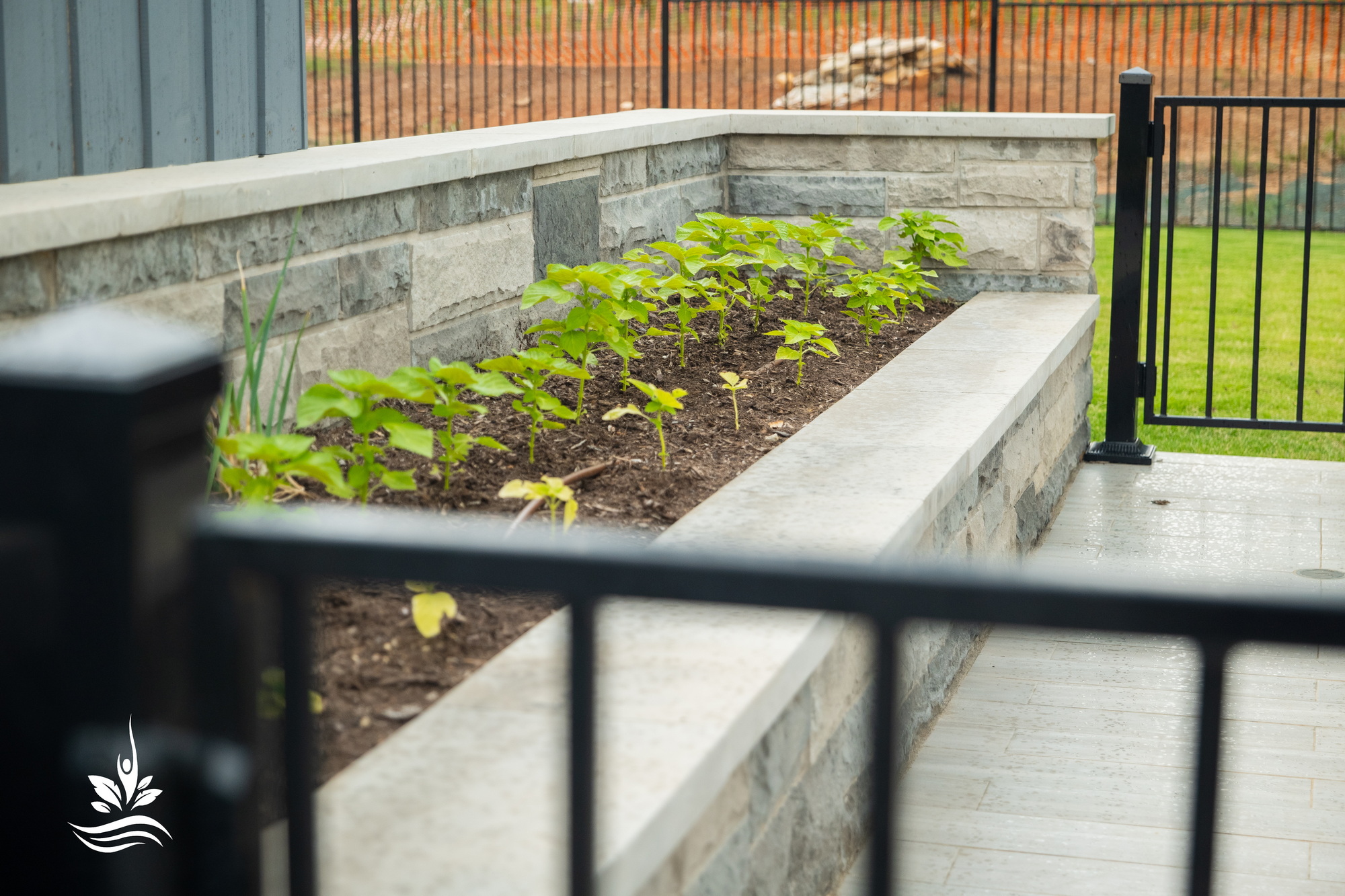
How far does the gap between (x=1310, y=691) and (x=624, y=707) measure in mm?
2396

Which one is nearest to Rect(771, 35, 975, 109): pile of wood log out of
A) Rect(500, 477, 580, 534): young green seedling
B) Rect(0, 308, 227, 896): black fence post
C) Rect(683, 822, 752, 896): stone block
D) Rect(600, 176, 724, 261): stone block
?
Rect(600, 176, 724, 261): stone block

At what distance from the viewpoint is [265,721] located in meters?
1.87

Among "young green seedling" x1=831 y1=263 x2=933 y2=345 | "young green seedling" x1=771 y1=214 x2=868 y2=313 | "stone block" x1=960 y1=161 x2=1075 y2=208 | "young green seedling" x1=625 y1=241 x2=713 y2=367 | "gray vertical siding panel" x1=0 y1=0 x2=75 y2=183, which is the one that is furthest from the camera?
"stone block" x1=960 y1=161 x2=1075 y2=208

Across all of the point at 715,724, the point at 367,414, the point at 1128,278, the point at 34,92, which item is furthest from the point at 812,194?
the point at 715,724

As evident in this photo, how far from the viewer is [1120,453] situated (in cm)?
612

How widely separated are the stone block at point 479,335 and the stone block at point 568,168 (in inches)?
17.4

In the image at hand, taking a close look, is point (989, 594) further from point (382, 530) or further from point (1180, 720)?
point (1180, 720)

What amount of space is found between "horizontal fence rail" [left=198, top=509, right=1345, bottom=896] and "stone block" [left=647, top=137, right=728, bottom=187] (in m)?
4.75

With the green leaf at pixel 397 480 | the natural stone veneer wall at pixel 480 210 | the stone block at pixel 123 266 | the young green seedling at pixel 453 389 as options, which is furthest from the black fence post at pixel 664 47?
the green leaf at pixel 397 480

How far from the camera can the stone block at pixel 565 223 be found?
4.61 metres

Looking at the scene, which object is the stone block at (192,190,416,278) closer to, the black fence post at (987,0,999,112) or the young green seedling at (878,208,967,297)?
the young green seedling at (878,208,967,297)

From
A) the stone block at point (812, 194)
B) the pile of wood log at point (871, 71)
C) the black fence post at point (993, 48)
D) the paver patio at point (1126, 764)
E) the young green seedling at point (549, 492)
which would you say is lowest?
the paver patio at point (1126, 764)

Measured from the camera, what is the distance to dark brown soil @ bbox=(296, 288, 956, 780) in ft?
7.22

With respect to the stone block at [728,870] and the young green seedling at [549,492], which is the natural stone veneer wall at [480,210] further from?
the stone block at [728,870]
